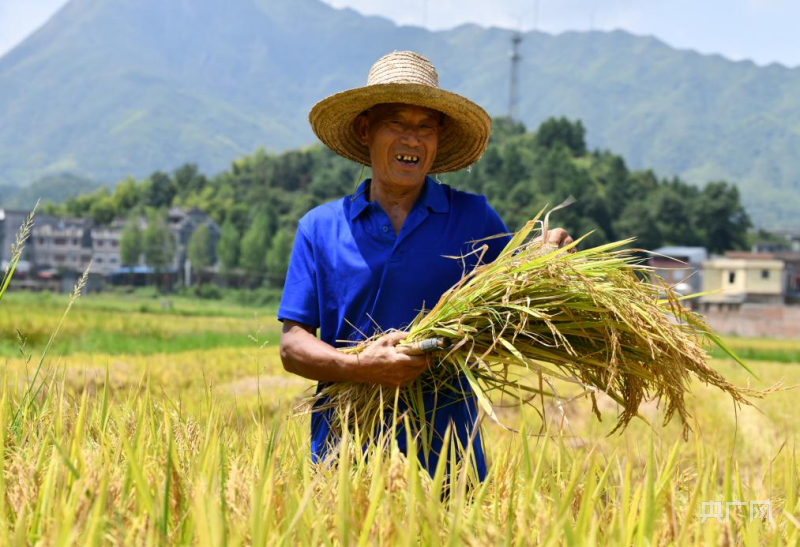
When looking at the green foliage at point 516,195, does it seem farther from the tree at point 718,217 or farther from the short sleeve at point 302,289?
the short sleeve at point 302,289

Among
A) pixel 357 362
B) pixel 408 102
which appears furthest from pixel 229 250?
pixel 357 362

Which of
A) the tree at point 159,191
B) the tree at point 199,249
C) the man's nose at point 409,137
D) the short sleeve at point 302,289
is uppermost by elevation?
the tree at point 159,191

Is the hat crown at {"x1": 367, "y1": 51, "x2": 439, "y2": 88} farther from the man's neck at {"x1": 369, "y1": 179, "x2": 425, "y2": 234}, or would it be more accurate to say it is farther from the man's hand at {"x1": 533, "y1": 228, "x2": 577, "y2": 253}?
the man's hand at {"x1": 533, "y1": 228, "x2": 577, "y2": 253}

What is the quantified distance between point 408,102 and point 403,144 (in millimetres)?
123

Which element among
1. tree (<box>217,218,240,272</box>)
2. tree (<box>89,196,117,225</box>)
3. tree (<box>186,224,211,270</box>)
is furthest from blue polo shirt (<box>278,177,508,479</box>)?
tree (<box>89,196,117,225</box>)

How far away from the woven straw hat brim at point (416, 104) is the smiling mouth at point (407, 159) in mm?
156

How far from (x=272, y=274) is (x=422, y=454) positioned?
9018 centimetres

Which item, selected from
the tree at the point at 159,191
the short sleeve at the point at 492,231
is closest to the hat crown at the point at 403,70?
the short sleeve at the point at 492,231

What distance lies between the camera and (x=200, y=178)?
119m

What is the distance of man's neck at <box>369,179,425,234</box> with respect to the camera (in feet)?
7.97

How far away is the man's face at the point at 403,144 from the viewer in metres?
2.35

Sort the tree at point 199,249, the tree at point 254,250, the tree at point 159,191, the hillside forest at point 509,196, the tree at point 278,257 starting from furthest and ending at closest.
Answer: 1. the tree at point 159,191
2. the tree at point 199,249
3. the tree at point 254,250
4. the hillside forest at point 509,196
5. the tree at point 278,257

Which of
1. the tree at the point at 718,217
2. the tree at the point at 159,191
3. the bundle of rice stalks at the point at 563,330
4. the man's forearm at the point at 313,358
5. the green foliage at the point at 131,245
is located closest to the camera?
the bundle of rice stalks at the point at 563,330

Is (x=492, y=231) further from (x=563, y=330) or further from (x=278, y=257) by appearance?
(x=278, y=257)
